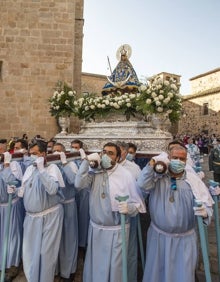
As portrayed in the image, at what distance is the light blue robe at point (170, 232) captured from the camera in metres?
2.93

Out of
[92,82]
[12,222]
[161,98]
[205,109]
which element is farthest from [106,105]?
[205,109]

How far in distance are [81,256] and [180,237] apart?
193 centimetres

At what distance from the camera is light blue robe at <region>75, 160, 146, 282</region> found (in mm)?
3061

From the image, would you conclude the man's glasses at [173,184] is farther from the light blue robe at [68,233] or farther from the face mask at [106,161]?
the light blue robe at [68,233]

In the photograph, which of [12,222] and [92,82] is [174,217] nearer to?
[12,222]

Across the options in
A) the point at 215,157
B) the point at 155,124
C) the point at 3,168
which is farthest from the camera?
the point at 215,157

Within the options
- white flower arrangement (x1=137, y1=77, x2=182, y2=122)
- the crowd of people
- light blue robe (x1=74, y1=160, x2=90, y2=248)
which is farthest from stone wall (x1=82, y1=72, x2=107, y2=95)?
the crowd of people

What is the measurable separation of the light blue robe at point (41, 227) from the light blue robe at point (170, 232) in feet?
3.48

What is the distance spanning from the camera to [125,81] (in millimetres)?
7262

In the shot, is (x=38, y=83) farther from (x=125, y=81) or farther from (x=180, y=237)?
(x=180, y=237)

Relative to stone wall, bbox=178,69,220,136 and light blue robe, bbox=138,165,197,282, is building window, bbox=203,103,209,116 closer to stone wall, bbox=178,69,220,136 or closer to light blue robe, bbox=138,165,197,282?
stone wall, bbox=178,69,220,136

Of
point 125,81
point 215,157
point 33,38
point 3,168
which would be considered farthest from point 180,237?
point 33,38

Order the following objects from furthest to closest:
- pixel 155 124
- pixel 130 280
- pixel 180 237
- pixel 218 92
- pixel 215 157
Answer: pixel 218 92, pixel 215 157, pixel 155 124, pixel 130 280, pixel 180 237

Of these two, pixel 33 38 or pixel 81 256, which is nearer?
pixel 81 256
